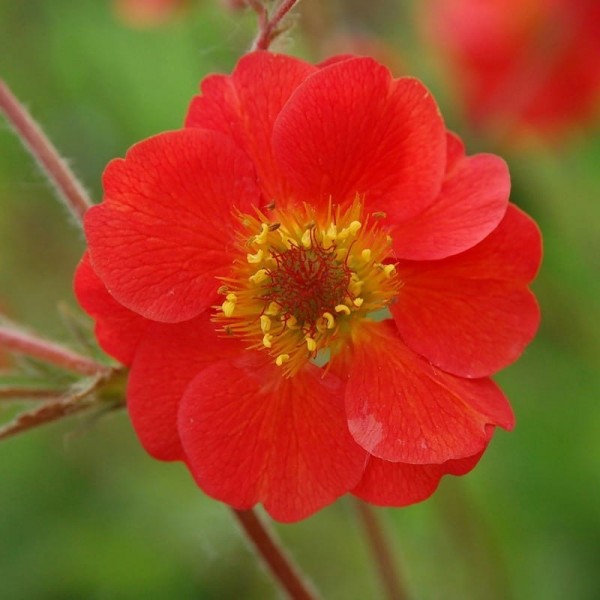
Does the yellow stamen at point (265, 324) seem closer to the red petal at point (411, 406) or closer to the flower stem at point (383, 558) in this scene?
the red petal at point (411, 406)

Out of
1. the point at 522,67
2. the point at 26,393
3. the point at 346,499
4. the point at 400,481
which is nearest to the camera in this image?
the point at 400,481

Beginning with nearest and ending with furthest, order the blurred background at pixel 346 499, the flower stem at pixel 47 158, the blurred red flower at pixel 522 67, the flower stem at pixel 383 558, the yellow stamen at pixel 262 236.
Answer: the yellow stamen at pixel 262 236, the flower stem at pixel 47 158, the flower stem at pixel 383 558, the blurred background at pixel 346 499, the blurred red flower at pixel 522 67

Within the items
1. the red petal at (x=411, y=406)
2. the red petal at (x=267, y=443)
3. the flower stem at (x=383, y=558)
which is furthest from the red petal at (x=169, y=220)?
the flower stem at (x=383, y=558)

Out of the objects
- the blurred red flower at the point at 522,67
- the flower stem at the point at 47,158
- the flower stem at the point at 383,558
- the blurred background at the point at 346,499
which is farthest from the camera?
the blurred red flower at the point at 522,67

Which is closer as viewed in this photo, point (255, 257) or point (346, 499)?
point (255, 257)

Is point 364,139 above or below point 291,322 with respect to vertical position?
above

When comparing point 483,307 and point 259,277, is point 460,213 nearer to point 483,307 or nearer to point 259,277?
point 483,307

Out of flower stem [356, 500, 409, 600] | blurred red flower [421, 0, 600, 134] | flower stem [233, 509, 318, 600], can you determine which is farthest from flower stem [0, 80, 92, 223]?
blurred red flower [421, 0, 600, 134]

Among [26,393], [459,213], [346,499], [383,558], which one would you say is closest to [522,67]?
[346,499]
